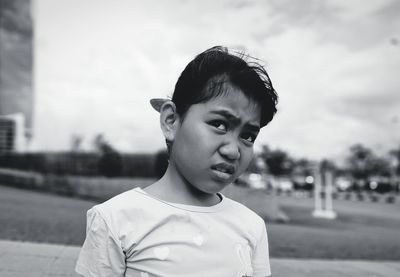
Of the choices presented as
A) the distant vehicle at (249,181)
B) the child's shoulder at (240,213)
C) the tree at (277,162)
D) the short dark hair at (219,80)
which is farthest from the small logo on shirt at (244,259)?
the tree at (277,162)

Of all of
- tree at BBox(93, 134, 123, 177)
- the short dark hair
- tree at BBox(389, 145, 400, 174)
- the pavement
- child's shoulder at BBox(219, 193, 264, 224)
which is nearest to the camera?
the short dark hair

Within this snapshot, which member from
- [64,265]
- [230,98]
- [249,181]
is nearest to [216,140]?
[230,98]

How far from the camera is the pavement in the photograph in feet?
11.0

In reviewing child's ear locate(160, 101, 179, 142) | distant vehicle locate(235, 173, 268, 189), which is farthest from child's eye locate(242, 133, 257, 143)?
distant vehicle locate(235, 173, 268, 189)

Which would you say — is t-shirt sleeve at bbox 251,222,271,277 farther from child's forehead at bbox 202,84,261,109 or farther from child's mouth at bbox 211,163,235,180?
child's forehead at bbox 202,84,261,109

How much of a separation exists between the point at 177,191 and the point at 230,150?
0.27 m

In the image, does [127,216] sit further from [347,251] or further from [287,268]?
[347,251]

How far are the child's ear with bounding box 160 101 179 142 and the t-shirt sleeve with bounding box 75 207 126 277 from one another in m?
0.36

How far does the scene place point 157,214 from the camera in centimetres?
132

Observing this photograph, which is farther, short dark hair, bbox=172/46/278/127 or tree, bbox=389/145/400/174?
tree, bbox=389/145/400/174

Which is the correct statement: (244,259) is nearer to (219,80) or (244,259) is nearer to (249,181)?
(219,80)

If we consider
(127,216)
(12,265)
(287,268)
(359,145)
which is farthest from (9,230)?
(359,145)

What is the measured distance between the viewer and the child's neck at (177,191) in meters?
1.41

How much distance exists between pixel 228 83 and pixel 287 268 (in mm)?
3524
